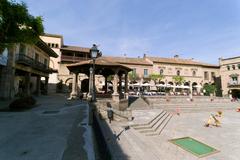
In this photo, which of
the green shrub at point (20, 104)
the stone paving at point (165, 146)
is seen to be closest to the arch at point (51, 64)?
the green shrub at point (20, 104)

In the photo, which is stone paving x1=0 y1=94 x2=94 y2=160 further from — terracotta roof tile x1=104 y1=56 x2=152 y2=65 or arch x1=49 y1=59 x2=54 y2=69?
terracotta roof tile x1=104 y1=56 x2=152 y2=65

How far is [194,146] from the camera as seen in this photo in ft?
28.0

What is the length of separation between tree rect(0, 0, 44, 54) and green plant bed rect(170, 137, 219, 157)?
422 inches

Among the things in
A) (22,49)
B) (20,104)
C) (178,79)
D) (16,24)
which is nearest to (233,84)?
(178,79)

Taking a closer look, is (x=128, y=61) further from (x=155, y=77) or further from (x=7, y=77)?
(x=7, y=77)

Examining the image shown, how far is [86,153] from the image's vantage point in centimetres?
A: 468

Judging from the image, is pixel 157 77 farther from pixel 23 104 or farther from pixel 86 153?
pixel 86 153

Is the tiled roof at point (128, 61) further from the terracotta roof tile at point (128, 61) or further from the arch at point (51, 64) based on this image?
the arch at point (51, 64)

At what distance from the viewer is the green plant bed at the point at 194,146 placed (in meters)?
7.76

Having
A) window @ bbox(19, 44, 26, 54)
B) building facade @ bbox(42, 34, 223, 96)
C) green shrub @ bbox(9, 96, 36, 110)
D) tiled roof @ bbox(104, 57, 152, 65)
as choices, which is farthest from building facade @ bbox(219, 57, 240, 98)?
window @ bbox(19, 44, 26, 54)

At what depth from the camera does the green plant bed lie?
7763 millimetres

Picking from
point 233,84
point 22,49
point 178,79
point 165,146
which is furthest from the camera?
point 178,79

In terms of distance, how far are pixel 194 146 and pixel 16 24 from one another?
40.0 ft

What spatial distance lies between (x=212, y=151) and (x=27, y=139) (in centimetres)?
822
